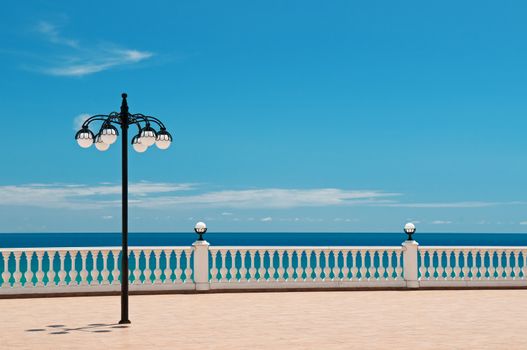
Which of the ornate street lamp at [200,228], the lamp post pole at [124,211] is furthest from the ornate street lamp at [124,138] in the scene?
the ornate street lamp at [200,228]

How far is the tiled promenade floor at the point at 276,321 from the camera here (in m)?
11.3

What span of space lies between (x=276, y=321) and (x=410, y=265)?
24.1 feet

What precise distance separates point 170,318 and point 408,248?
8199 millimetres

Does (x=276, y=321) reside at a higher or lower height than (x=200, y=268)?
lower

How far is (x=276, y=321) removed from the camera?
45.1 feet

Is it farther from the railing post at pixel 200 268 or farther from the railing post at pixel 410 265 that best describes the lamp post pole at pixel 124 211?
the railing post at pixel 410 265

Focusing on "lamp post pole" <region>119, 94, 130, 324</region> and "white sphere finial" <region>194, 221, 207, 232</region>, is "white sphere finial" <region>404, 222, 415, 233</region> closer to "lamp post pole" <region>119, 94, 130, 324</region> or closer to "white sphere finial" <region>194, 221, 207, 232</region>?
"white sphere finial" <region>194, 221, 207, 232</region>

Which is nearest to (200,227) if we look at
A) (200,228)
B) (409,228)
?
(200,228)

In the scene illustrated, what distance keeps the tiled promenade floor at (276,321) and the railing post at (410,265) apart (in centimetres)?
89

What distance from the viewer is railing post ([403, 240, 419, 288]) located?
2005 cm

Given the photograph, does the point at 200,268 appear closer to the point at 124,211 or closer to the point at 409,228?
the point at 409,228

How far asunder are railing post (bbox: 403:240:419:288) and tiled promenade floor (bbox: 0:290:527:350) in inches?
34.9

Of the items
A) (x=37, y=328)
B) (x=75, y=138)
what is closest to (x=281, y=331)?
(x=37, y=328)

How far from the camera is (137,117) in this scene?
1391cm
